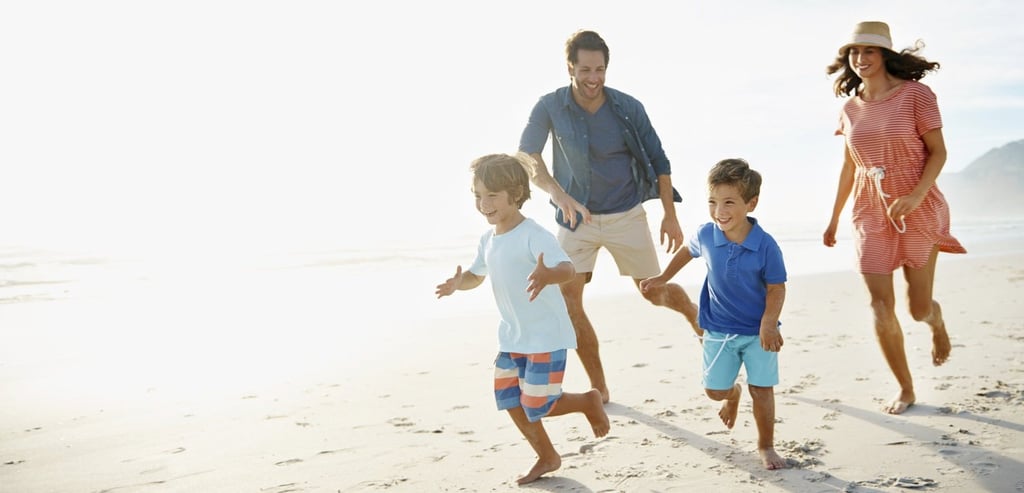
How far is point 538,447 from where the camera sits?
330 cm

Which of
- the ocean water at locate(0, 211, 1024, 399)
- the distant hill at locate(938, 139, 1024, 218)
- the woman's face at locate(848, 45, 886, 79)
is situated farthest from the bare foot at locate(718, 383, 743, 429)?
the distant hill at locate(938, 139, 1024, 218)

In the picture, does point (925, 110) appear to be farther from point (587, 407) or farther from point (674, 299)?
point (587, 407)

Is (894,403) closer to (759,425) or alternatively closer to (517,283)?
(759,425)

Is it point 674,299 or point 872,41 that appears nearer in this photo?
point 872,41

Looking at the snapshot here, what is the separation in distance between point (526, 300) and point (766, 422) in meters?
1.10

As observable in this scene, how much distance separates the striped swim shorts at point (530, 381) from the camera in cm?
321

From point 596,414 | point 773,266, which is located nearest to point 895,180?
point 773,266

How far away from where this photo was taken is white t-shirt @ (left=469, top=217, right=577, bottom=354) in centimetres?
322

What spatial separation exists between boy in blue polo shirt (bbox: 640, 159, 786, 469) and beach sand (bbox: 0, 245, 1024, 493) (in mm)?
325

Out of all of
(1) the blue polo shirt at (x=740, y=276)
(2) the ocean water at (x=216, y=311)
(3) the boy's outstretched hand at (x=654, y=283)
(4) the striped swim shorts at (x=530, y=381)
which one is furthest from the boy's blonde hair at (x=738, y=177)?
(2) the ocean water at (x=216, y=311)

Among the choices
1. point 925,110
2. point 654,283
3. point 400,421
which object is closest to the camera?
point 654,283

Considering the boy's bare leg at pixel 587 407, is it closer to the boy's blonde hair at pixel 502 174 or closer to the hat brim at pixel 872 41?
the boy's blonde hair at pixel 502 174

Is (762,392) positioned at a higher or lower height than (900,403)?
higher

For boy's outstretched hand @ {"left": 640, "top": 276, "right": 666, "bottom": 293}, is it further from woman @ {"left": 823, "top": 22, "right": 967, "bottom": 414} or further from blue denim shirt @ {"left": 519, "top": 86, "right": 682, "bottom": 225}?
woman @ {"left": 823, "top": 22, "right": 967, "bottom": 414}
